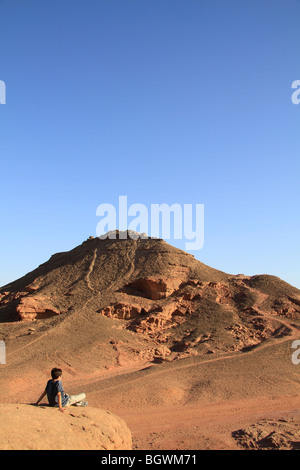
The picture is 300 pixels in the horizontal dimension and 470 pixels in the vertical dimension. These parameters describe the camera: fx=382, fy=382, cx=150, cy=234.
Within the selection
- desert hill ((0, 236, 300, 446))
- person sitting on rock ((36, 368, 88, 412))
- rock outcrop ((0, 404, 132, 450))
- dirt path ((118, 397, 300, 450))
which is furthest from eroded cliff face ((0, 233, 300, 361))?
person sitting on rock ((36, 368, 88, 412))

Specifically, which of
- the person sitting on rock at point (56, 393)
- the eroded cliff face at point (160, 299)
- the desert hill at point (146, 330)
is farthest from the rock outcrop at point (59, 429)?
the eroded cliff face at point (160, 299)

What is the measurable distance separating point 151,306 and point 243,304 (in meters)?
4.94

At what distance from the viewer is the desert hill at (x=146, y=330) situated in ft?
37.3

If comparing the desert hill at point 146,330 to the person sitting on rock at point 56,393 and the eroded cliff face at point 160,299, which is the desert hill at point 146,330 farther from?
the person sitting on rock at point 56,393

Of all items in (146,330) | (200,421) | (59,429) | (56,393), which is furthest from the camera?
(146,330)

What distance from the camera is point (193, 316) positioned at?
60.4 feet

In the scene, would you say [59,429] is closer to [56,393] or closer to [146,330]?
[56,393]

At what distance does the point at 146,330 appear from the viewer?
55.9 ft

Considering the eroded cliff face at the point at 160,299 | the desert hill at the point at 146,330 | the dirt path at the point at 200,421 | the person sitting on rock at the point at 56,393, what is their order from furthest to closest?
the eroded cliff face at the point at 160,299 → the desert hill at the point at 146,330 → the dirt path at the point at 200,421 → the person sitting on rock at the point at 56,393

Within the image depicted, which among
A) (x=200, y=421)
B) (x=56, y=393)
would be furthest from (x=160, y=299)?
(x=56, y=393)

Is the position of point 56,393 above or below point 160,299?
below

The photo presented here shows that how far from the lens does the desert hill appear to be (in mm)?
11367
